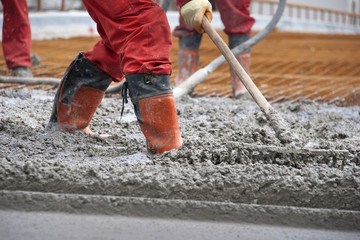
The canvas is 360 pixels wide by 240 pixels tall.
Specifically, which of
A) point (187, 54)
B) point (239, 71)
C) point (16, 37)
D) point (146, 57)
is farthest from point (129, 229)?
point (16, 37)

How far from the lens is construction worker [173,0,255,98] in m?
3.11

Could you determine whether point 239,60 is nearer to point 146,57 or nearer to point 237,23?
point 237,23

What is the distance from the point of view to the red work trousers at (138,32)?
1556 millimetres

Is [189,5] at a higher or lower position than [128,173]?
higher

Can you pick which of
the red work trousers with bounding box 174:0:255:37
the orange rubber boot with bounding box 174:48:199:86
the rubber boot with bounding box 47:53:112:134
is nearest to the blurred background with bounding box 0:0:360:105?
the orange rubber boot with bounding box 174:48:199:86

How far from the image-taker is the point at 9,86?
11.0 ft

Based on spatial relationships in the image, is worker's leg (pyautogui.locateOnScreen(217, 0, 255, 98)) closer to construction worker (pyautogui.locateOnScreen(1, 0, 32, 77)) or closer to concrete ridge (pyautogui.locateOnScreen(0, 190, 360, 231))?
construction worker (pyautogui.locateOnScreen(1, 0, 32, 77))

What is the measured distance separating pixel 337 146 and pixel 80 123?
3.67 ft

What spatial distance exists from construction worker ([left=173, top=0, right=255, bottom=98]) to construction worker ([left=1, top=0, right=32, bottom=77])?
1294 millimetres

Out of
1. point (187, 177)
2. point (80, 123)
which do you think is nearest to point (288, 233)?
point (187, 177)

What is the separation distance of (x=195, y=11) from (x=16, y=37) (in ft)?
8.03

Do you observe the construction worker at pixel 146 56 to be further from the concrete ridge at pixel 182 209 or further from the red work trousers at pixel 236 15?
the red work trousers at pixel 236 15

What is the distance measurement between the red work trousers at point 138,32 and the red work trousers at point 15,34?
227 cm

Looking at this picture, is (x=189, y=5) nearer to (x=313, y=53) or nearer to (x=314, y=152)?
(x=314, y=152)
